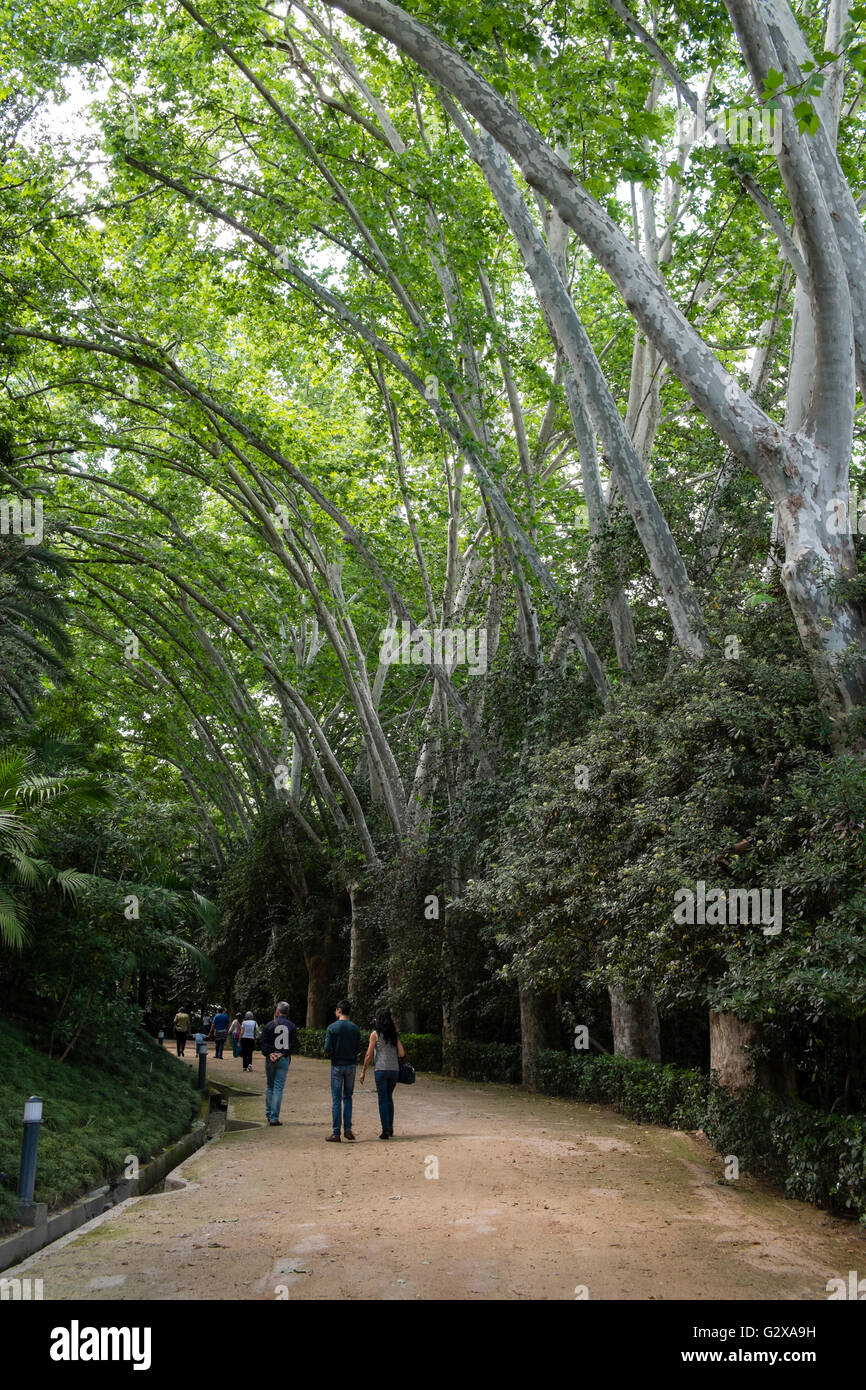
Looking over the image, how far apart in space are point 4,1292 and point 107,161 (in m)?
14.9

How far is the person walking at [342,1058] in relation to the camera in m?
11.1

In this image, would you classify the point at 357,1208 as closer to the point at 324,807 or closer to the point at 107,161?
the point at 107,161

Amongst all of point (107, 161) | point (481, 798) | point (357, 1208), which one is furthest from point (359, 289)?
point (357, 1208)

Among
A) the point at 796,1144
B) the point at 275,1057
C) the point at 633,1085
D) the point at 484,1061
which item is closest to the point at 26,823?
the point at 275,1057

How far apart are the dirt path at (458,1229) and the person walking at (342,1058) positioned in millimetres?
364

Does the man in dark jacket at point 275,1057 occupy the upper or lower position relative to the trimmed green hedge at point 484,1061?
upper

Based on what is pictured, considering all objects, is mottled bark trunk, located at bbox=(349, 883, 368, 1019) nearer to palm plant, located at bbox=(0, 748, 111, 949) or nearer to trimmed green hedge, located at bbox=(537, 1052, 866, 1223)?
trimmed green hedge, located at bbox=(537, 1052, 866, 1223)

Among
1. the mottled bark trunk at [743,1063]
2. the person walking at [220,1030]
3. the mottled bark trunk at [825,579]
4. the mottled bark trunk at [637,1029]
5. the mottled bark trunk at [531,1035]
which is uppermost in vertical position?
the mottled bark trunk at [825,579]

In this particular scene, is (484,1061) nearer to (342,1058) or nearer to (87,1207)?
(342,1058)

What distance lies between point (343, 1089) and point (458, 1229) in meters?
4.62

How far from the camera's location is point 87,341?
56.7ft

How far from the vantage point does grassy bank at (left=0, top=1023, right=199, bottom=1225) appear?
821 centimetres

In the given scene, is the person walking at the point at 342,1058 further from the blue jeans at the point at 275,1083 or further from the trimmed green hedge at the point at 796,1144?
the trimmed green hedge at the point at 796,1144

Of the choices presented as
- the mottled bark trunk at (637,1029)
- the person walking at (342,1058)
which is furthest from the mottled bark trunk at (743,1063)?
the mottled bark trunk at (637,1029)
